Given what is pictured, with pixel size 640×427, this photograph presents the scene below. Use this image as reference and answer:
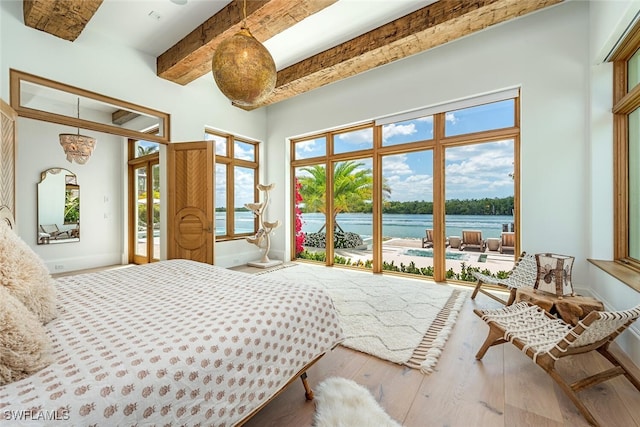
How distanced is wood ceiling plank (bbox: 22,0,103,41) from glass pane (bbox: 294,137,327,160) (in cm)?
355

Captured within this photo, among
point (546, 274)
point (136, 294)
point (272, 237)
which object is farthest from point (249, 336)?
point (272, 237)

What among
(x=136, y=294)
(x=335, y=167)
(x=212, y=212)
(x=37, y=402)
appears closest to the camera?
(x=37, y=402)

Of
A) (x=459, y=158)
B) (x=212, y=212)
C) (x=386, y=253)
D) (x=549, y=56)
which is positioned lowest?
(x=386, y=253)

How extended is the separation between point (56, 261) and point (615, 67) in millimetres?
8436

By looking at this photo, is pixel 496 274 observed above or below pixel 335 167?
below

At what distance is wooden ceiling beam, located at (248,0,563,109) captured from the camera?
279 cm

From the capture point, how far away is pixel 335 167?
5219mm

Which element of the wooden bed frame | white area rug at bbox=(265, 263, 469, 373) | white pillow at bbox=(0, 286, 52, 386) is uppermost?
Result: the wooden bed frame

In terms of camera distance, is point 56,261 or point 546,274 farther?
point 56,261

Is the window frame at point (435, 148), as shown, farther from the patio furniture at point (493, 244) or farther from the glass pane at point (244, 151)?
the glass pane at point (244, 151)

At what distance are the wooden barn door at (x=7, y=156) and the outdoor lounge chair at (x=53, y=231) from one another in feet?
7.88

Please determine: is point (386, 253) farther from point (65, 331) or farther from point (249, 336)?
point (65, 331)

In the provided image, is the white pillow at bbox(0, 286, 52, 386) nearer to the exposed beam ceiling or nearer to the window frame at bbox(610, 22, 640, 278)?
the exposed beam ceiling

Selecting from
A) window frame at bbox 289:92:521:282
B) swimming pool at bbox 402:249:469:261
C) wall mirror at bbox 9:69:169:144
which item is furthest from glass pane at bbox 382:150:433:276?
wall mirror at bbox 9:69:169:144
